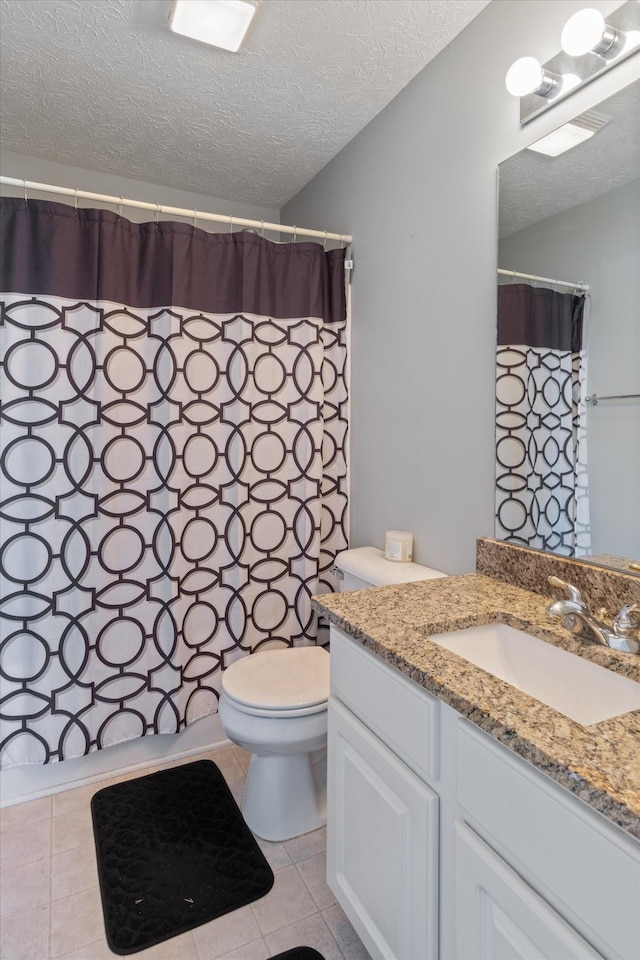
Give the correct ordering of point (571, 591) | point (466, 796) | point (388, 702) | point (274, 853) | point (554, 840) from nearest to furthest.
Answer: point (554, 840) < point (466, 796) < point (388, 702) < point (571, 591) < point (274, 853)

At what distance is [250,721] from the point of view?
1545 mm

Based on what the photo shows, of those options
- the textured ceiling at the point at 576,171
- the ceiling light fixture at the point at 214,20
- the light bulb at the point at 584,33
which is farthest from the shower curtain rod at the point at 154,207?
the light bulb at the point at 584,33

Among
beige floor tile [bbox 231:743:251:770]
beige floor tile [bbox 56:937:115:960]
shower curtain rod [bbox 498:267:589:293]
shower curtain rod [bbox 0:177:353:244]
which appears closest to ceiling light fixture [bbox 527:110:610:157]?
shower curtain rod [bbox 498:267:589:293]

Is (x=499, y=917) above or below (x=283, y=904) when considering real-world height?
above

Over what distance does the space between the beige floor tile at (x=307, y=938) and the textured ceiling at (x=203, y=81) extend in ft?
7.91

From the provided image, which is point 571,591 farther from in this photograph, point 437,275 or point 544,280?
point 437,275

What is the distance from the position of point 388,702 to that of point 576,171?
1.27 m

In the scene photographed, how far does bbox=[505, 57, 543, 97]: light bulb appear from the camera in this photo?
1.27 m

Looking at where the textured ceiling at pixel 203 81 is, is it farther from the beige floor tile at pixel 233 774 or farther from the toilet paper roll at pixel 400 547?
the beige floor tile at pixel 233 774

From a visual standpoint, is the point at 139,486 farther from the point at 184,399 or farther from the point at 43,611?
the point at 43,611

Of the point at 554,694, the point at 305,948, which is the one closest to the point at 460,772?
the point at 554,694

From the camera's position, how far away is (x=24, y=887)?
146 centimetres

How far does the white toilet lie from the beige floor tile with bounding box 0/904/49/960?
0.59 meters

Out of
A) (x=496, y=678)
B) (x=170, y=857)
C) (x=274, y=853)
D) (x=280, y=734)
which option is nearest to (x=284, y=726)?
(x=280, y=734)
